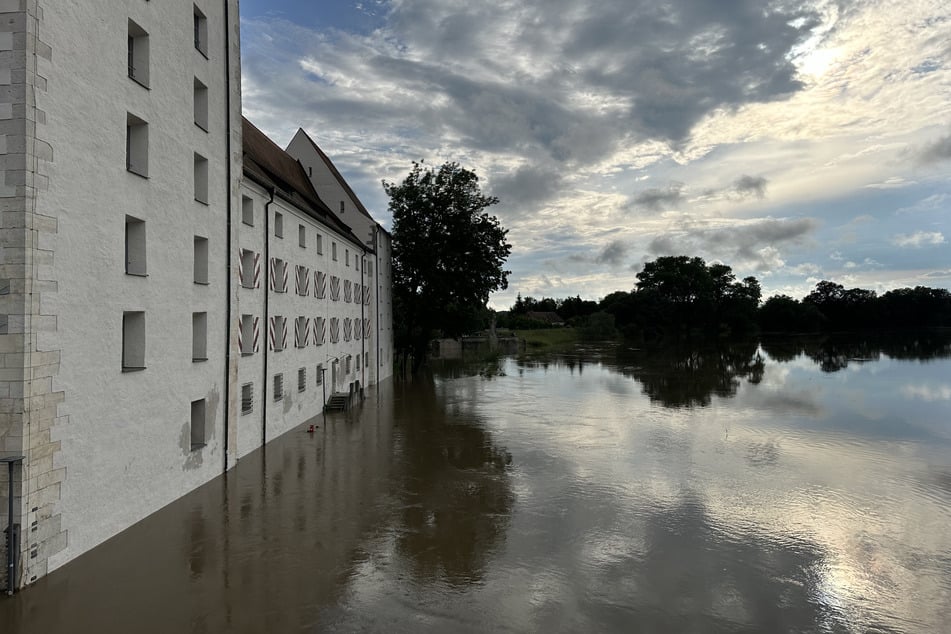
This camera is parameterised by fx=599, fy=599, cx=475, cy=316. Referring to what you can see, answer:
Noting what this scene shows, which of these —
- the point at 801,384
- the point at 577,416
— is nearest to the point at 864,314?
the point at 801,384

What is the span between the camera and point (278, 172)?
2858cm

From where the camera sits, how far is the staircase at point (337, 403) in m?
28.3

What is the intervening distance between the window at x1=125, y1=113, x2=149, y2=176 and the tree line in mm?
106427

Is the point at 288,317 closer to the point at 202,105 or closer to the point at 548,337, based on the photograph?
the point at 202,105

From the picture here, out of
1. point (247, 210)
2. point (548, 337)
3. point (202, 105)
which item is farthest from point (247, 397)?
point (548, 337)

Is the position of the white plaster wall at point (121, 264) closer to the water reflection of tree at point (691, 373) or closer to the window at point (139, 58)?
the window at point (139, 58)

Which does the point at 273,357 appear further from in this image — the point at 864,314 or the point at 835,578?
the point at 864,314

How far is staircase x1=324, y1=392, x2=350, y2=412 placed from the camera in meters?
28.3

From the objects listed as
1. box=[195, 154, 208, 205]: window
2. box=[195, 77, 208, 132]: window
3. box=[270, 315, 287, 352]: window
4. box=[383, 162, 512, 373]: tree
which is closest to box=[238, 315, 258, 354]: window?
box=[270, 315, 287, 352]: window

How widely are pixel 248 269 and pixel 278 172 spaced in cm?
1047

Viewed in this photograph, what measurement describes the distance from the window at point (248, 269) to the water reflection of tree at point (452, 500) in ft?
24.9

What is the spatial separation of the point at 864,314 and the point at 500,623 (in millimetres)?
145774

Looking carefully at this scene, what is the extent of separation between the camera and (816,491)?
1536 cm

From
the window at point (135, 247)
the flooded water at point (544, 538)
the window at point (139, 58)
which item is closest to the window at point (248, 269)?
the flooded water at point (544, 538)
